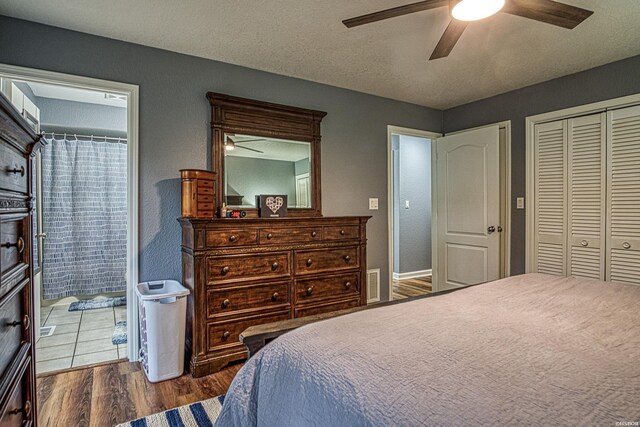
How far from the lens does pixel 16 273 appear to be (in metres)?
1.05

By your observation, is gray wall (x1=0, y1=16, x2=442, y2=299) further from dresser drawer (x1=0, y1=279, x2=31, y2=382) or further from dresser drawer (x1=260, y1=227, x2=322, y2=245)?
dresser drawer (x1=0, y1=279, x2=31, y2=382)

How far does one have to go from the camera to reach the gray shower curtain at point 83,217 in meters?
3.98

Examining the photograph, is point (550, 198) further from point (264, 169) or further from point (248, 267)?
point (248, 267)

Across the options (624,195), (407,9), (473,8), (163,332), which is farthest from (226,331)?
(624,195)

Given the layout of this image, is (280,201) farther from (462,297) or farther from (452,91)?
(452,91)

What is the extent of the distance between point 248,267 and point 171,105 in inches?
55.8

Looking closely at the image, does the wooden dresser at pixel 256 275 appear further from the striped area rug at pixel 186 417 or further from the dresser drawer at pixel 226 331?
the striped area rug at pixel 186 417

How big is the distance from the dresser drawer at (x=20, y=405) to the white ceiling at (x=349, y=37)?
2.02 m

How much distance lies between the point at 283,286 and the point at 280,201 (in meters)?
0.76

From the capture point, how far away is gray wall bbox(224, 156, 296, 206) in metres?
2.94

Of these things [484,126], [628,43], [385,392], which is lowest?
[385,392]

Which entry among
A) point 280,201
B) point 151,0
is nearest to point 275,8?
point 151,0

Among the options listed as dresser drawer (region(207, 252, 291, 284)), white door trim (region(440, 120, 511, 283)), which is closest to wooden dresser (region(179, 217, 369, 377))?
dresser drawer (region(207, 252, 291, 284))

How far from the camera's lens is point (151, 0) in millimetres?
2021
